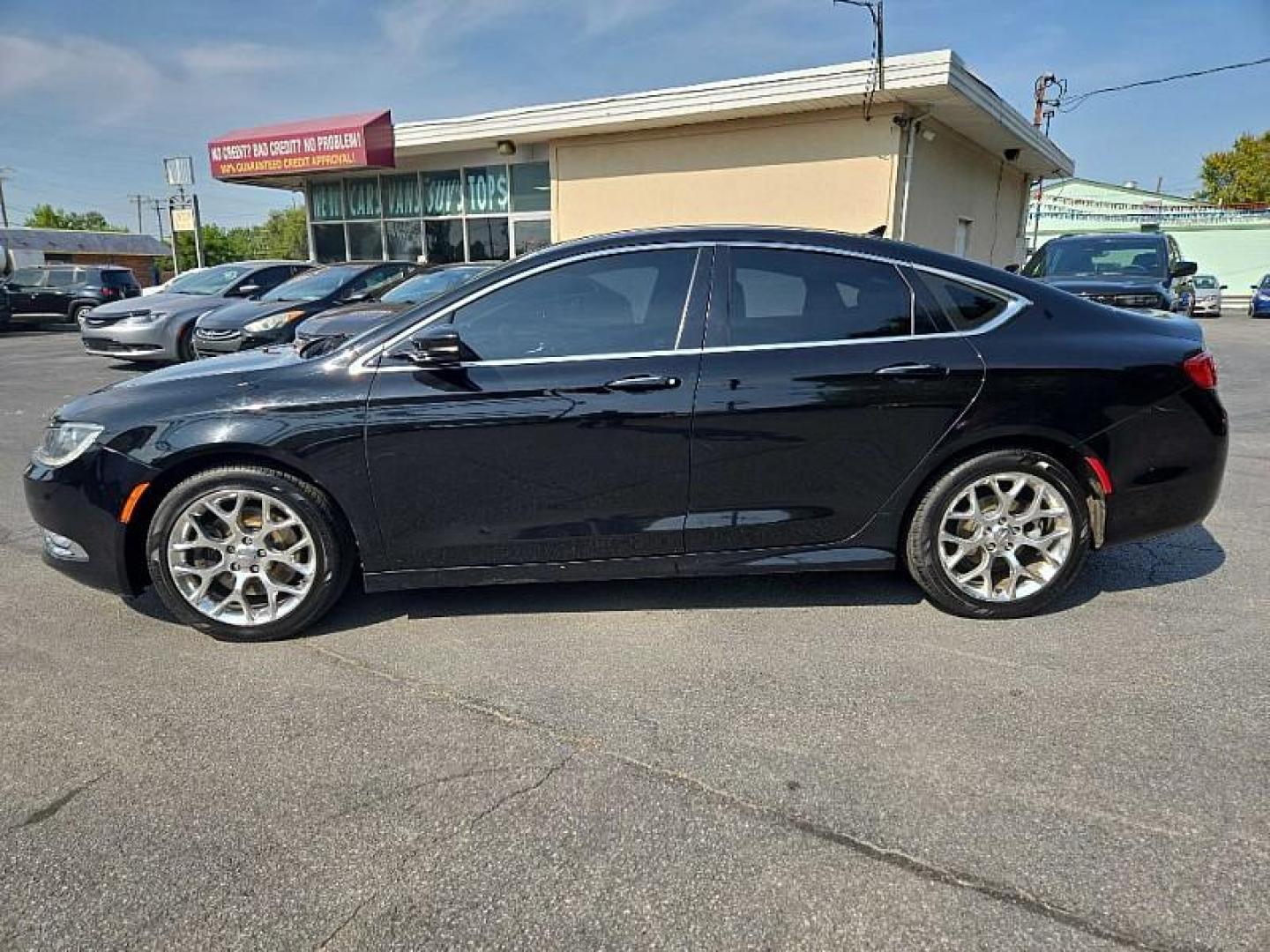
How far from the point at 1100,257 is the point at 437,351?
415 inches

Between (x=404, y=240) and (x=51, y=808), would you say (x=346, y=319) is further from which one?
(x=404, y=240)

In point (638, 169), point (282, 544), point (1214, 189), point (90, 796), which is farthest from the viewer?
point (1214, 189)

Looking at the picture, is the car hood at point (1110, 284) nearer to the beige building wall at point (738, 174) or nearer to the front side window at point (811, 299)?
the beige building wall at point (738, 174)

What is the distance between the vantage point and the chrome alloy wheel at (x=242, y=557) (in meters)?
3.14

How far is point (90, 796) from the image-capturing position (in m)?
2.27

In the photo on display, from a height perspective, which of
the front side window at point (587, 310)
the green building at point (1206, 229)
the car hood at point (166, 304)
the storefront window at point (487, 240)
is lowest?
the front side window at point (587, 310)

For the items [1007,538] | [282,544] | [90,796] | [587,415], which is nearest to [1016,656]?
[1007,538]

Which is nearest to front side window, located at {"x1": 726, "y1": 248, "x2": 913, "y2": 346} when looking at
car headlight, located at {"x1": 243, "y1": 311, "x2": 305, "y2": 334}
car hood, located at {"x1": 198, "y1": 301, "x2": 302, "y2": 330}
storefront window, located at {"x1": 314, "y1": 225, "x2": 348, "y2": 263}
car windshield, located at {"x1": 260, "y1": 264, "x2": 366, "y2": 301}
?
car headlight, located at {"x1": 243, "y1": 311, "x2": 305, "y2": 334}

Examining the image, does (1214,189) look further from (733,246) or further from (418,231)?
(733,246)

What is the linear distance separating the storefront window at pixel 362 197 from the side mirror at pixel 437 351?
16590mm

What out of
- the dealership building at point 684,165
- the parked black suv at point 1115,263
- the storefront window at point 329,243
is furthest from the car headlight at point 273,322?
the storefront window at point 329,243

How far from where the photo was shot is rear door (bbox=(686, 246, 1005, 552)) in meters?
3.10

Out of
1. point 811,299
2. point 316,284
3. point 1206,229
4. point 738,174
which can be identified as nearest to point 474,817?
point 811,299

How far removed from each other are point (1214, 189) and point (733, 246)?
203 ft
